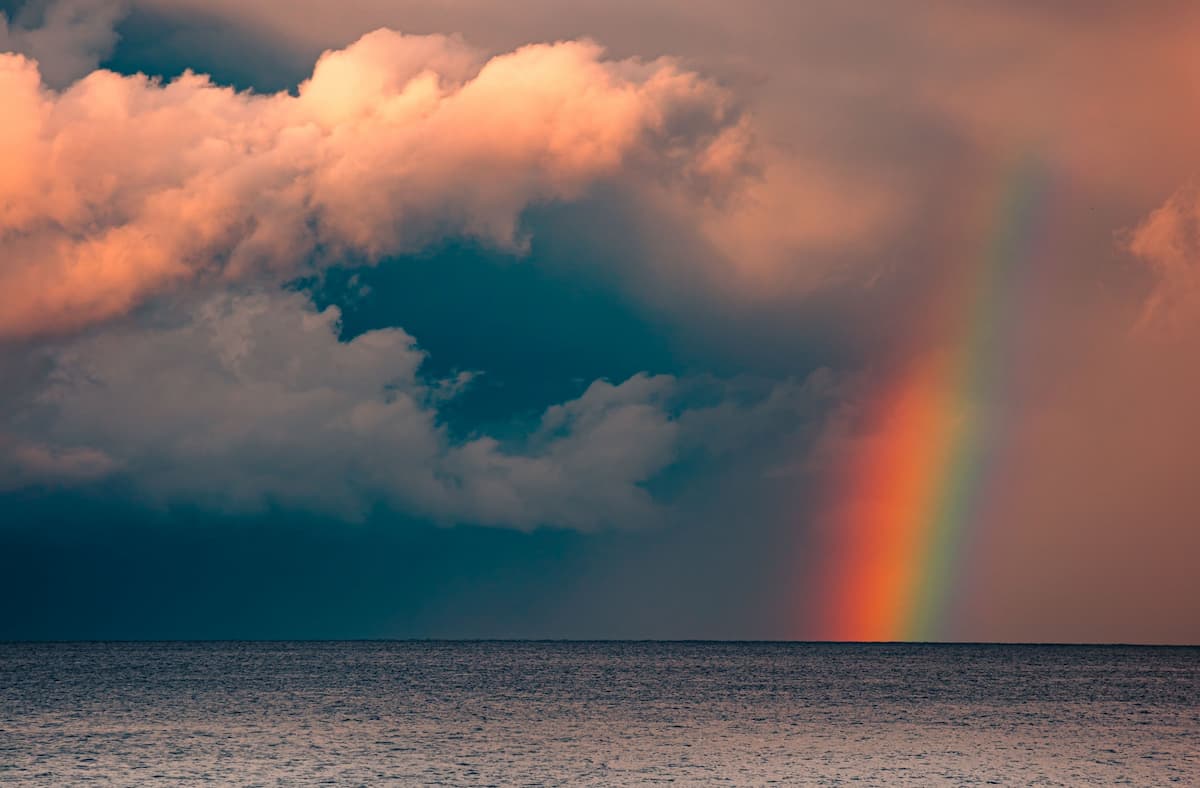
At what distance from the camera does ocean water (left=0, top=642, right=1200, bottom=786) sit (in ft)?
164

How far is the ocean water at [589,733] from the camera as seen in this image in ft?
164

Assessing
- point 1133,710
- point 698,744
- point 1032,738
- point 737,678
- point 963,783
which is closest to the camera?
point 963,783

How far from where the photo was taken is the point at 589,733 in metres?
68.0

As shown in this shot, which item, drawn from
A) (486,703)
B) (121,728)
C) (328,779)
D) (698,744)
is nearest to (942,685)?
(486,703)

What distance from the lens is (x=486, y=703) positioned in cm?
9550

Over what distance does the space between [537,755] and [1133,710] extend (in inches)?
2265

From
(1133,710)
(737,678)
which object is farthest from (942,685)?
(1133,710)

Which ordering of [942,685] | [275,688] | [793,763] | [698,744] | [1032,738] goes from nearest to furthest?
[793,763] → [698,744] → [1032,738] → [275,688] → [942,685]

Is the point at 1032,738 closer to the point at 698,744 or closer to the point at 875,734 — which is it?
the point at 875,734

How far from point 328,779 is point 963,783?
24533 millimetres

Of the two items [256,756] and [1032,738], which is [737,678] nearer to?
[1032,738]


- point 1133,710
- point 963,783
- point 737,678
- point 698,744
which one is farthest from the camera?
point 737,678

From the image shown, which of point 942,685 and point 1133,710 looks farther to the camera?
point 942,685

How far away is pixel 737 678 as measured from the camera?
477ft
